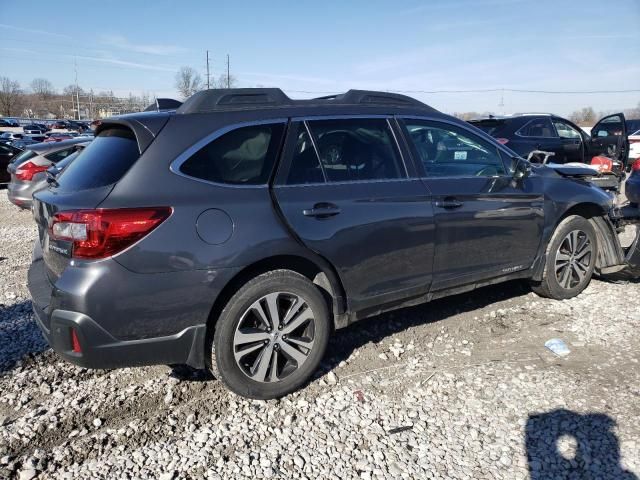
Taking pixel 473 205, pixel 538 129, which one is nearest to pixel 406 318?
pixel 473 205

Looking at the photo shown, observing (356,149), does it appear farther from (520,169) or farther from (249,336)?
(520,169)

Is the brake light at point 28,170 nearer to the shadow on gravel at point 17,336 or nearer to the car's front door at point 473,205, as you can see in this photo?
the shadow on gravel at point 17,336

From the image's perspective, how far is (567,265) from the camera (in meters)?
4.70

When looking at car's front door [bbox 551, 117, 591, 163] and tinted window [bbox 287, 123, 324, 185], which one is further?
car's front door [bbox 551, 117, 591, 163]

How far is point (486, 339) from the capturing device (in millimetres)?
4027

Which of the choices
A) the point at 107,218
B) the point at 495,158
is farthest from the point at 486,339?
the point at 107,218

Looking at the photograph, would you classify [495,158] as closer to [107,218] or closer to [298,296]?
[298,296]

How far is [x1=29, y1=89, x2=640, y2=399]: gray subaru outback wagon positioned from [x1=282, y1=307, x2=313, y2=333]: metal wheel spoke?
0.5 inches

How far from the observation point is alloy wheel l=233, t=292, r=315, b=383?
3.01 meters

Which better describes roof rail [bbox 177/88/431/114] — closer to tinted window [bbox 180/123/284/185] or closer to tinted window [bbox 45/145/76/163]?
tinted window [bbox 180/123/284/185]

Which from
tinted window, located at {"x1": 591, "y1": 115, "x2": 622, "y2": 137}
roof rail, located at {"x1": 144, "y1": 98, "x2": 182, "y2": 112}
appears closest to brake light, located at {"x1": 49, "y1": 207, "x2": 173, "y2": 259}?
roof rail, located at {"x1": 144, "y1": 98, "x2": 182, "y2": 112}

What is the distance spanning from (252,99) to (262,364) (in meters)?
1.65

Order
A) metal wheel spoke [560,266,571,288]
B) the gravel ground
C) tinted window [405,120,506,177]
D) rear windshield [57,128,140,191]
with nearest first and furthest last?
1. the gravel ground
2. rear windshield [57,128,140,191]
3. tinted window [405,120,506,177]
4. metal wheel spoke [560,266,571,288]

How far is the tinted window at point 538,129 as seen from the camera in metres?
10.2
